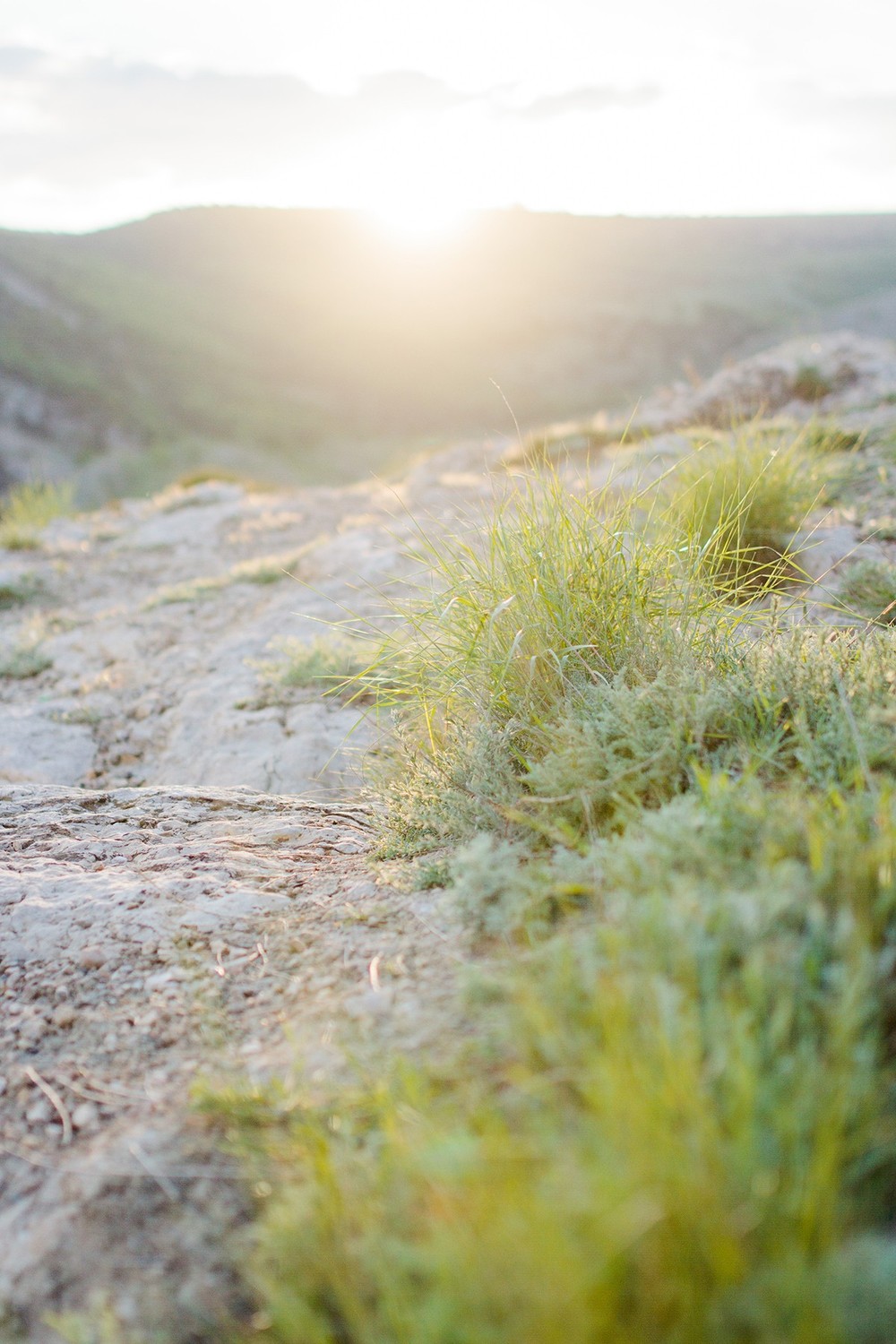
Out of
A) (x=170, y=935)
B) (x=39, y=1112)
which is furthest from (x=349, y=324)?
(x=39, y=1112)

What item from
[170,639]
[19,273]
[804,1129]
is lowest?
[170,639]

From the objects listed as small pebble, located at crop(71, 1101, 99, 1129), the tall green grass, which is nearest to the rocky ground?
small pebble, located at crop(71, 1101, 99, 1129)

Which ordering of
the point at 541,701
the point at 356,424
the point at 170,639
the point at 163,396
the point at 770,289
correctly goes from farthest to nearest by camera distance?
the point at 770,289 < the point at 356,424 < the point at 163,396 < the point at 170,639 < the point at 541,701

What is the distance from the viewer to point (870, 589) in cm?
339

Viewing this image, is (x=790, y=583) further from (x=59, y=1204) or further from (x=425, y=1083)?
(x=59, y=1204)

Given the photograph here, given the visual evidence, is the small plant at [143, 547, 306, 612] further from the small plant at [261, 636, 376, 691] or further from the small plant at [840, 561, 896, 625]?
the small plant at [840, 561, 896, 625]

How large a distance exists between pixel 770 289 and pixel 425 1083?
6922cm

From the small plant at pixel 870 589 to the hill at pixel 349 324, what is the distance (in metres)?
20.5

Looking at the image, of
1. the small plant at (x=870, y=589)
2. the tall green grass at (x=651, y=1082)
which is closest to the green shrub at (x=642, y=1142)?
the tall green grass at (x=651, y=1082)

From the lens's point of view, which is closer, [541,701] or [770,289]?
[541,701]

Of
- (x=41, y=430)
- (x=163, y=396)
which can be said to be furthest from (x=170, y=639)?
(x=163, y=396)

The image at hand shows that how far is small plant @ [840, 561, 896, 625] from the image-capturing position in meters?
3.25

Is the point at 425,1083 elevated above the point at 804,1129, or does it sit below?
below

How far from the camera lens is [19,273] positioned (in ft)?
140
